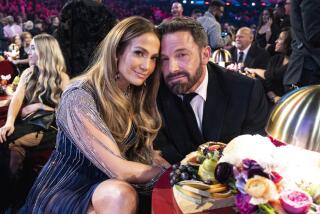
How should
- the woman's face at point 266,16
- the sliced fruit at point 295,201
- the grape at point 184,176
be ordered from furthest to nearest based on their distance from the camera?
the woman's face at point 266,16 → the grape at point 184,176 → the sliced fruit at point 295,201

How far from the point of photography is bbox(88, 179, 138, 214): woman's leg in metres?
1.54

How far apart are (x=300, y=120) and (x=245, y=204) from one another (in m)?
0.29

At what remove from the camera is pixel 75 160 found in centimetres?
185

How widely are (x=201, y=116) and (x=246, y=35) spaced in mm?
3077

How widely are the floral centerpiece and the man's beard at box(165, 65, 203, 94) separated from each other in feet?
2.59

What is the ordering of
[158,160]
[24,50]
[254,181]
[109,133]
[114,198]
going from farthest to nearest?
[24,50] → [158,160] → [109,133] → [114,198] → [254,181]

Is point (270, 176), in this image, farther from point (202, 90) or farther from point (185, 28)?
point (185, 28)

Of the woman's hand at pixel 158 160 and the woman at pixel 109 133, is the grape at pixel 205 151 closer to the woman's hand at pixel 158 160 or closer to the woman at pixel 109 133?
the woman at pixel 109 133

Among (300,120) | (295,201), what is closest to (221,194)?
(295,201)

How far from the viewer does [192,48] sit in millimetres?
2080

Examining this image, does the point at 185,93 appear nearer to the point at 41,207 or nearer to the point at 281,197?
the point at 41,207

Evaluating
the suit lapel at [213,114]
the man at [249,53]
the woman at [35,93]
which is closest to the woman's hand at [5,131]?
the woman at [35,93]

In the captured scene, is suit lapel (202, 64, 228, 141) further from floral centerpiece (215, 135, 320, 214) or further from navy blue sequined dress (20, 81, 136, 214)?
floral centerpiece (215, 135, 320, 214)

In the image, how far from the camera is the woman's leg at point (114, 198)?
5.04 feet
